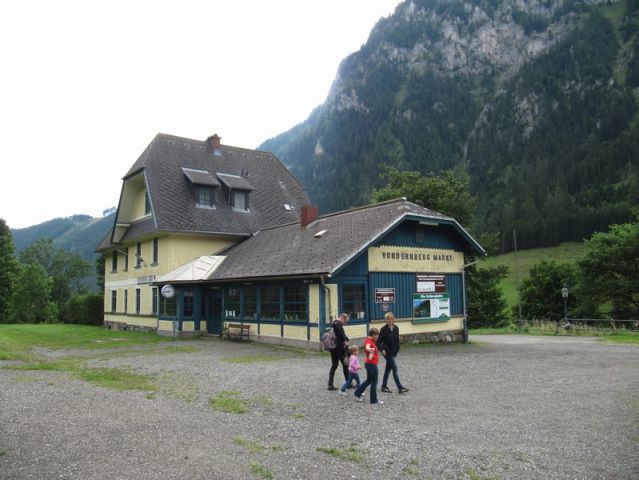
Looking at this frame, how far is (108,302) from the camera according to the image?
35.3 m

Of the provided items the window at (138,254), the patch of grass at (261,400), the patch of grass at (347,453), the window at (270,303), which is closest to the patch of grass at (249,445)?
the patch of grass at (347,453)

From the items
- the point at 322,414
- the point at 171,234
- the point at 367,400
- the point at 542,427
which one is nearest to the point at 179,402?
the point at 322,414

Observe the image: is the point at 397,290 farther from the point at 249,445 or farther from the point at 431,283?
the point at 249,445

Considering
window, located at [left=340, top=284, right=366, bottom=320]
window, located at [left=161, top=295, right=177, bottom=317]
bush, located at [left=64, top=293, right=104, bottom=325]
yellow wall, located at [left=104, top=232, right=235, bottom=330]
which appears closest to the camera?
window, located at [left=340, top=284, right=366, bottom=320]

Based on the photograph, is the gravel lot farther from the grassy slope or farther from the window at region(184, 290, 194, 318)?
the grassy slope

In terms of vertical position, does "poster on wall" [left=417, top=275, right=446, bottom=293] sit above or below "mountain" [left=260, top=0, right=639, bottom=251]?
below

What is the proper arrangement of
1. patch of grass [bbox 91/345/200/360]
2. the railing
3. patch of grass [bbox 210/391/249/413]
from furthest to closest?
the railing
patch of grass [bbox 91/345/200/360]
patch of grass [bbox 210/391/249/413]

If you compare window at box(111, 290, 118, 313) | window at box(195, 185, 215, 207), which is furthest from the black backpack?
window at box(111, 290, 118, 313)

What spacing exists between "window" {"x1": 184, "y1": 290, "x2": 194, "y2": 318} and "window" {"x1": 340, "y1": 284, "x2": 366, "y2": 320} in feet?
33.2

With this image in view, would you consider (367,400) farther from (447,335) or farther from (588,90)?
(588,90)

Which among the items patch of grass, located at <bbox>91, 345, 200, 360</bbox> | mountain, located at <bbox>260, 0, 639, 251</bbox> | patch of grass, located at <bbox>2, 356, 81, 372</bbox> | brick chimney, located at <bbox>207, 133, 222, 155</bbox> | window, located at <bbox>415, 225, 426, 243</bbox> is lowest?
patch of grass, located at <bbox>91, 345, 200, 360</bbox>

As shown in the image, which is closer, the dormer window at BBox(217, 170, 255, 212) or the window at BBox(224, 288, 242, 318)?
the window at BBox(224, 288, 242, 318)

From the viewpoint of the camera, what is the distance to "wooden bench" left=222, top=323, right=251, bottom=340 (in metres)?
21.5

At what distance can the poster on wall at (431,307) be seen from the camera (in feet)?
67.7
